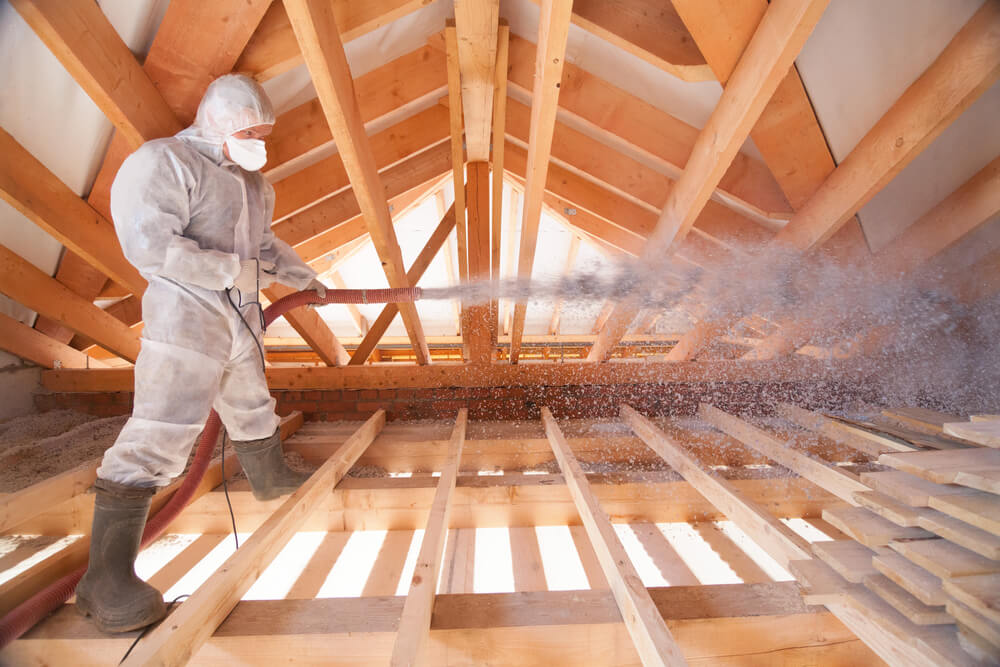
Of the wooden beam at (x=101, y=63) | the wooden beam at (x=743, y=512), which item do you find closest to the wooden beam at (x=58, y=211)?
the wooden beam at (x=101, y=63)

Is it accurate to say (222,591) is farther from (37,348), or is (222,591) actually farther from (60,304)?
(37,348)

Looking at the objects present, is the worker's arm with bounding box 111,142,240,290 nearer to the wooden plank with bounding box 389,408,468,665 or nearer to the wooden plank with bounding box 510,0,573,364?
the wooden plank with bounding box 389,408,468,665

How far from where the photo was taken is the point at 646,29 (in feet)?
5.42

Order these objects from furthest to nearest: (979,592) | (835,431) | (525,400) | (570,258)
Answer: (570,258) → (525,400) → (835,431) → (979,592)

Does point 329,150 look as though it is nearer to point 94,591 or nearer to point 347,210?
point 347,210

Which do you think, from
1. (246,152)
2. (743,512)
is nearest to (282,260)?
(246,152)

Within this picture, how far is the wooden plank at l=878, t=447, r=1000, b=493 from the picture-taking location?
1.13 metres

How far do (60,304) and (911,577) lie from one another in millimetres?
3366

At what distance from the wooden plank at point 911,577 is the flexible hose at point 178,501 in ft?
5.58

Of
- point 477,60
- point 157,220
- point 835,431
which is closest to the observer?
point 157,220

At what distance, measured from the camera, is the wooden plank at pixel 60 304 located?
2.19 metres

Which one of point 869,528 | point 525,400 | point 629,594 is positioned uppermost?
point 525,400

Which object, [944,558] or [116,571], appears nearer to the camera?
[944,558]

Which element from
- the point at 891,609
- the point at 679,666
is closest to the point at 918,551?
the point at 891,609
